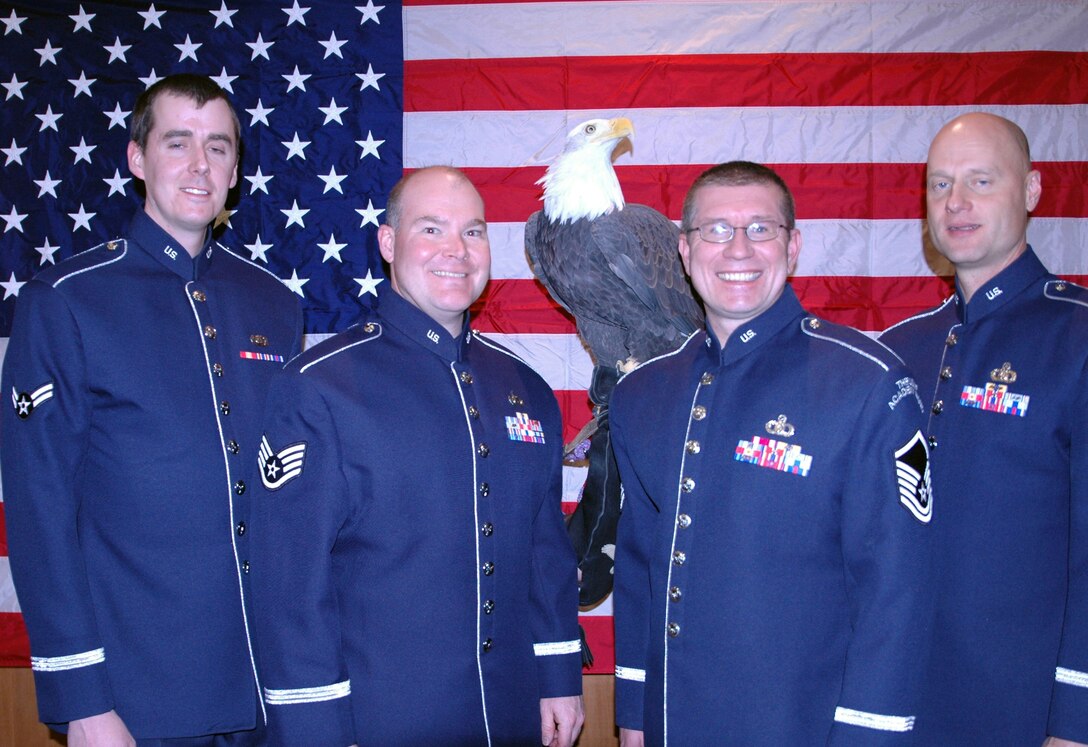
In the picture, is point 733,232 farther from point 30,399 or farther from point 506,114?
point 506,114

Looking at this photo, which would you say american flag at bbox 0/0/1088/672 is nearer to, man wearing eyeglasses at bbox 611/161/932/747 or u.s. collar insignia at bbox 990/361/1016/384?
u.s. collar insignia at bbox 990/361/1016/384

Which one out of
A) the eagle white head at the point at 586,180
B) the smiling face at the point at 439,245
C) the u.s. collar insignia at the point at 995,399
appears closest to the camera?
the smiling face at the point at 439,245

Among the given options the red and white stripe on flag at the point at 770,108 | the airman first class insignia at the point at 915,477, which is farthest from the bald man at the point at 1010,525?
the red and white stripe on flag at the point at 770,108

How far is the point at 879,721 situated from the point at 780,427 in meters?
0.53

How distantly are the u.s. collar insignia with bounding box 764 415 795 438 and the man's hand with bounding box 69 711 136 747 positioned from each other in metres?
1.45

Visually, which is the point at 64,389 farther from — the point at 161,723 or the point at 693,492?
the point at 693,492

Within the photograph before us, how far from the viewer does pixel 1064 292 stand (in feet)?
7.01

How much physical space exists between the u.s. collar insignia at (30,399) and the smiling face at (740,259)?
135 centimetres

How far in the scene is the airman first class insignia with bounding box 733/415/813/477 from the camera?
5.58 ft

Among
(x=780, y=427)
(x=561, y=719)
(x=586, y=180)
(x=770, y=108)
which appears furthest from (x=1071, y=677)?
(x=770, y=108)

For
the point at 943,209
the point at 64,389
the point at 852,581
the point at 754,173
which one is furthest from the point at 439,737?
the point at 943,209

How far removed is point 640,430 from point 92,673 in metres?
1.23

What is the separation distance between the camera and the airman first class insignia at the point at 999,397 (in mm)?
2039

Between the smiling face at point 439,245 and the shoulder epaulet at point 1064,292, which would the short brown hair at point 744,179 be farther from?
the shoulder epaulet at point 1064,292
